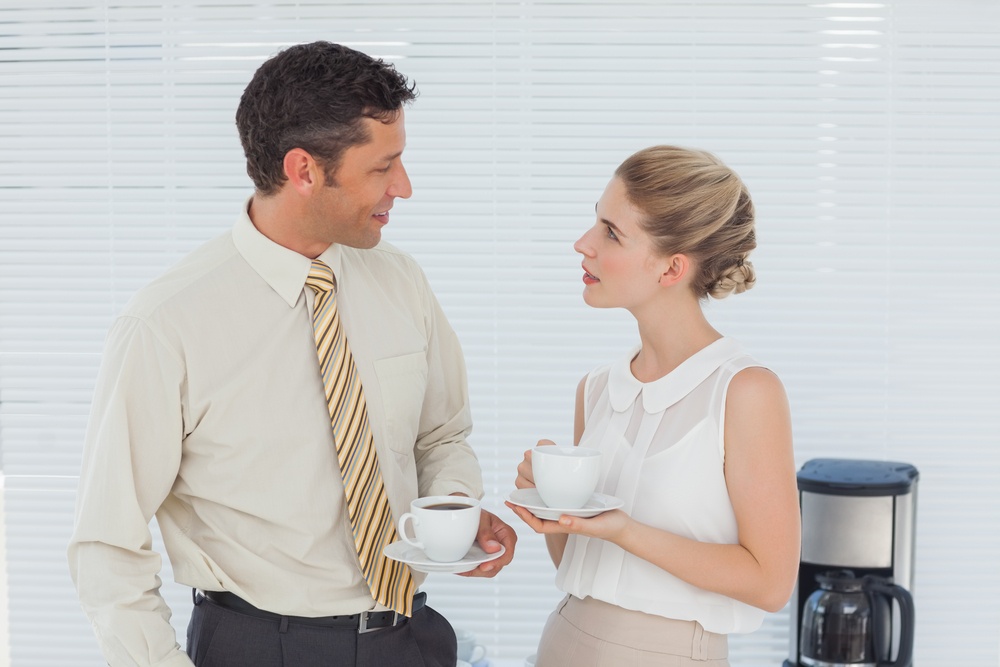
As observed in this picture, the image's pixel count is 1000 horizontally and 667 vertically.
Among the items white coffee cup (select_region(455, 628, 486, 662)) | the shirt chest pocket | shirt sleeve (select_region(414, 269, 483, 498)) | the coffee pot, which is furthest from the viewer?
white coffee cup (select_region(455, 628, 486, 662))

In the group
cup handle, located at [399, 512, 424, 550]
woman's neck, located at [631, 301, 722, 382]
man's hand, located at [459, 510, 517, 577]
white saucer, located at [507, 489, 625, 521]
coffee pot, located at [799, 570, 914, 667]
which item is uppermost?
woman's neck, located at [631, 301, 722, 382]

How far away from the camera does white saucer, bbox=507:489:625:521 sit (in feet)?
4.06

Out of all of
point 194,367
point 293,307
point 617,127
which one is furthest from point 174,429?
point 617,127

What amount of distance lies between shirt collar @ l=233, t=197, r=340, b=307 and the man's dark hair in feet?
0.32

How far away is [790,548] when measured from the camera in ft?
4.45

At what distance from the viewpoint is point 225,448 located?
1418 millimetres

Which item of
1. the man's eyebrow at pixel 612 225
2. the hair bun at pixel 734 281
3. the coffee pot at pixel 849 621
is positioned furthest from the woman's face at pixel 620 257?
the coffee pot at pixel 849 621

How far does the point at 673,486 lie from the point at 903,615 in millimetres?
1051

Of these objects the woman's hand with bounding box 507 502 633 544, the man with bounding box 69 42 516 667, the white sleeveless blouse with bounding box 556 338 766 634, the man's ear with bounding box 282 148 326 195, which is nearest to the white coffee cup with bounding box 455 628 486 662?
the man with bounding box 69 42 516 667

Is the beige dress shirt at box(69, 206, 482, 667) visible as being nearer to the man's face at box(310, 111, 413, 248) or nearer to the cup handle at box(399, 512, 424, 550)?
the man's face at box(310, 111, 413, 248)

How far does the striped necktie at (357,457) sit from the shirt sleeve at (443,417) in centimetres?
22

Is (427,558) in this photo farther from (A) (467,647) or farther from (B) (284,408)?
(A) (467,647)

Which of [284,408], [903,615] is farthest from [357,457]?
[903,615]

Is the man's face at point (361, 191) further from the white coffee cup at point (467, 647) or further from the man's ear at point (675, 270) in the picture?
the white coffee cup at point (467, 647)
